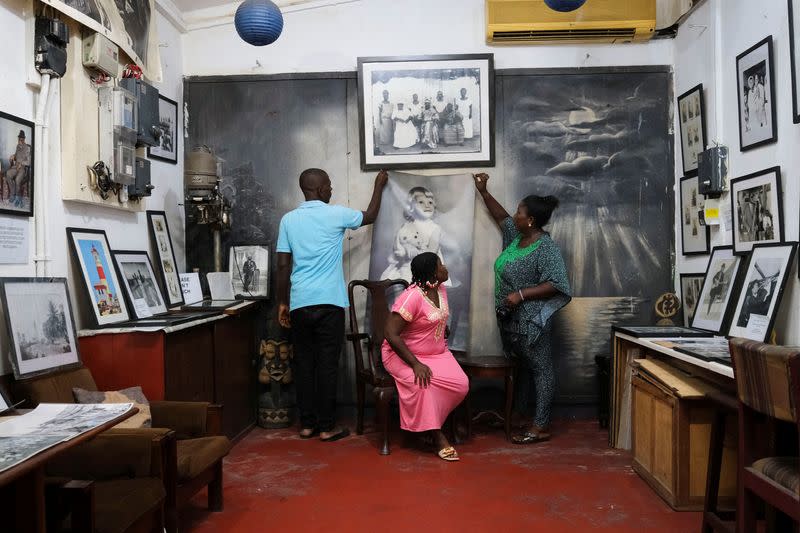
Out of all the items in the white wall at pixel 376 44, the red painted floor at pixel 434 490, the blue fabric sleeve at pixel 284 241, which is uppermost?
the white wall at pixel 376 44

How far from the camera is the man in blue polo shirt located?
4.49m

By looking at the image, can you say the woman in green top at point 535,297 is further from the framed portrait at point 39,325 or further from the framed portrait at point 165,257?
the framed portrait at point 39,325

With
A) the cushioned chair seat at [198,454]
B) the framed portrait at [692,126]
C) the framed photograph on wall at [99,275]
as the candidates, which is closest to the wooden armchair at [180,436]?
the cushioned chair seat at [198,454]

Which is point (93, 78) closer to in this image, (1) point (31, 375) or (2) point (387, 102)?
(1) point (31, 375)

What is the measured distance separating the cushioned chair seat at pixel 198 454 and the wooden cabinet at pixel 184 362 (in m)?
0.39

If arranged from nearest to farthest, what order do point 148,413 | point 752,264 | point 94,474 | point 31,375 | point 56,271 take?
1. point 94,474
2. point 31,375
3. point 148,413
4. point 56,271
5. point 752,264

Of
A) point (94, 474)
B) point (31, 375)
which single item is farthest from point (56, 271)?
point (94, 474)

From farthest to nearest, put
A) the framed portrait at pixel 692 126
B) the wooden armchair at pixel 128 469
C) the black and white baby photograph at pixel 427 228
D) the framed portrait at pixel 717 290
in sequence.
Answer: the black and white baby photograph at pixel 427 228 → the framed portrait at pixel 692 126 → the framed portrait at pixel 717 290 → the wooden armchair at pixel 128 469

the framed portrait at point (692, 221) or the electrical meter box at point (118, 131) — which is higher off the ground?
the electrical meter box at point (118, 131)

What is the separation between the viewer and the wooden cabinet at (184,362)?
3373 mm

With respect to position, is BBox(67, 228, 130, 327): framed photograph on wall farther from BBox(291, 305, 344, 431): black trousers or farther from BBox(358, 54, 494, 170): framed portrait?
BBox(358, 54, 494, 170): framed portrait

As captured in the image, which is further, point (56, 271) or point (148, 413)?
point (56, 271)

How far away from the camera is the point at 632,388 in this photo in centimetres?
395

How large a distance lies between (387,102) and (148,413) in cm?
307
